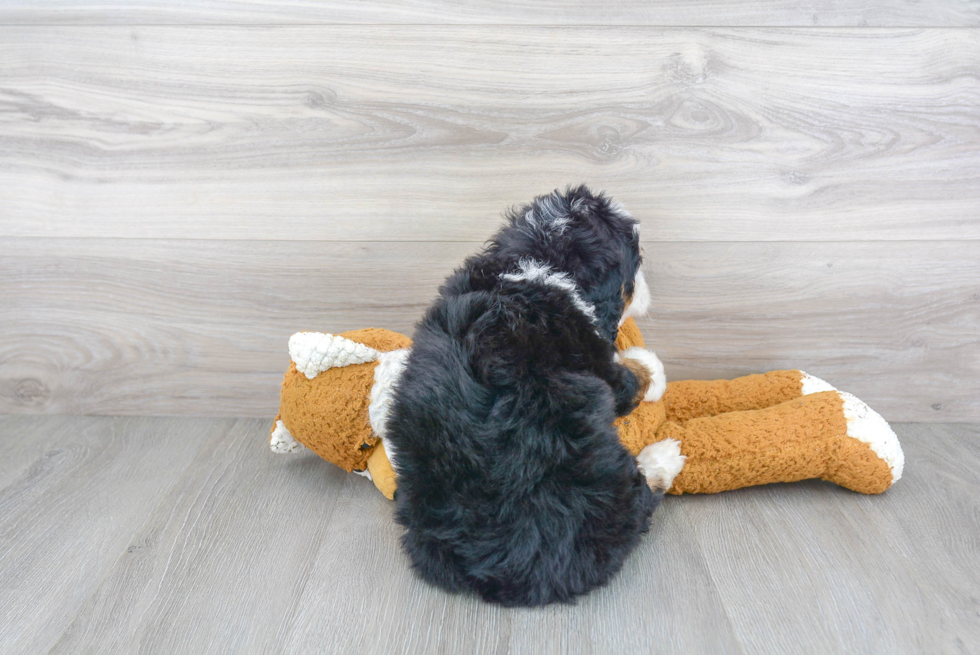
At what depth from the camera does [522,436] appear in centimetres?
77

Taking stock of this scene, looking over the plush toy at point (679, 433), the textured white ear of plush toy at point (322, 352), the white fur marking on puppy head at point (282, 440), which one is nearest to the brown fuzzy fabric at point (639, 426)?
the plush toy at point (679, 433)

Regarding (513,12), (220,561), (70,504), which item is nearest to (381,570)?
(220,561)

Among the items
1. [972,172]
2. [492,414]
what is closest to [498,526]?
[492,414]

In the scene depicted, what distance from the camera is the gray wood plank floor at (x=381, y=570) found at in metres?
0.76

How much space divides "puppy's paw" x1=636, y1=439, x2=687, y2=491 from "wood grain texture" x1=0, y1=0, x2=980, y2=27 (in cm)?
72

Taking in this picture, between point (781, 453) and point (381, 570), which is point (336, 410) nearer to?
point (381, 570)

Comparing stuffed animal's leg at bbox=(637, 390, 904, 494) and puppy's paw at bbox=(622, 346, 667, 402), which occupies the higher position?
puppy's paw at bbox=(622, 346, 667, 402)

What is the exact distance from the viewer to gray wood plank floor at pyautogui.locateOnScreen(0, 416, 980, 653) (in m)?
0.76

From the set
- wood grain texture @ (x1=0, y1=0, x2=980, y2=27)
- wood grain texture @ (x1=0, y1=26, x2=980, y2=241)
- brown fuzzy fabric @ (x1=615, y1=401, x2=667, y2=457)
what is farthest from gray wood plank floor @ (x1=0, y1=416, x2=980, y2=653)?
wood grain texture @ (x1=0, y1=0, x2=980, y2=27)

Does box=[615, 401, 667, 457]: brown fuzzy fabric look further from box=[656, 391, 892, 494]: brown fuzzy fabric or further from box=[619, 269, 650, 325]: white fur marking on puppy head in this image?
box=[619, 269, 650, 325]: white fur marking on puppy head

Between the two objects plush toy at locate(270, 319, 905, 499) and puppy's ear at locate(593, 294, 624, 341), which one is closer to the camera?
puppy's ear at locate(593, 294, 624, 341)

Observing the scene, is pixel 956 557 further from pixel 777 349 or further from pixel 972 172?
pixel 972 172

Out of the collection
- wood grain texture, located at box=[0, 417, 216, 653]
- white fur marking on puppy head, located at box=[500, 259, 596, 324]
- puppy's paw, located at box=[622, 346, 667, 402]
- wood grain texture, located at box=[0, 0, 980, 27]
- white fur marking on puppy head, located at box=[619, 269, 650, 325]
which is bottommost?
wood grain texture, located at box=[0, 417, 216, 653]

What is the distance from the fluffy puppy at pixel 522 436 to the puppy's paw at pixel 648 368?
4.0 inches
